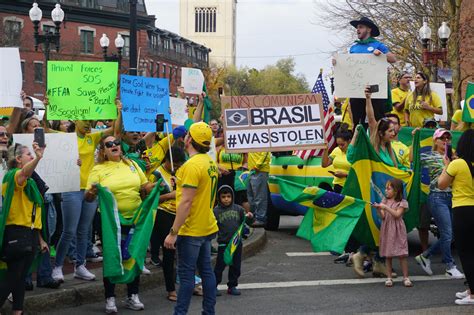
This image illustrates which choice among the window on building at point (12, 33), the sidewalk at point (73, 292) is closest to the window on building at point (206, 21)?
the window on building at point (12, 33)

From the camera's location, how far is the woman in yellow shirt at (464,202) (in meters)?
8.38

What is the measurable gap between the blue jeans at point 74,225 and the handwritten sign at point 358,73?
149 inches

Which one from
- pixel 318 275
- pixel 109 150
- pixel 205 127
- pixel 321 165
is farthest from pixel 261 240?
pixel 205 127

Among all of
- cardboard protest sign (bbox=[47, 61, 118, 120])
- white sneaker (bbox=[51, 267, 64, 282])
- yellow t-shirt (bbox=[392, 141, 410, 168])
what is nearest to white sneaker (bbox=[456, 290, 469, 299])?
yellow t-shirt (bbox=[392, 141, 410, 168])

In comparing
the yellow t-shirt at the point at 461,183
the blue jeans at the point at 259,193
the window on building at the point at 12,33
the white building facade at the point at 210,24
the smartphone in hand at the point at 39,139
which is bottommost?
the blue jeans at the point at 259,193

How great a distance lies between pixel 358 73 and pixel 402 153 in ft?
4.02

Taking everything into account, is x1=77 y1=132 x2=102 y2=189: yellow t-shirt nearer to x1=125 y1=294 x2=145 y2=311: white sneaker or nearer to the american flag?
x1=125 y1=294 x2=145 y2=311: white sneaker

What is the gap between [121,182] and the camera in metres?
8.41

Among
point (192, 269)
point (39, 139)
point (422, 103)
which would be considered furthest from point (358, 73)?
point (39, 139)

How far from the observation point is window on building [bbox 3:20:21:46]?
4791cm

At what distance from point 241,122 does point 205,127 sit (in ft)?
10.9

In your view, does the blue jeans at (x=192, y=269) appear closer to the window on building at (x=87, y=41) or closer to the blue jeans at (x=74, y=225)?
the blue jeans at (x=74, y=225)

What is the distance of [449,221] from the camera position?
1008 centimetres

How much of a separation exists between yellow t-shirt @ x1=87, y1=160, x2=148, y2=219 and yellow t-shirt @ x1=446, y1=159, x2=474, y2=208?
3.29 m
